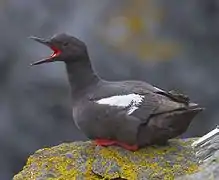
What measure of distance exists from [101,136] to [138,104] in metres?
0.28

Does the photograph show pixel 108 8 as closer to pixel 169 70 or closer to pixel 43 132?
pixel 169 70

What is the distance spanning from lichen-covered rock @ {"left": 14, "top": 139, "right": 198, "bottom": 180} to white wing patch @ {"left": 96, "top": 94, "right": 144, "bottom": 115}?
0.25 m

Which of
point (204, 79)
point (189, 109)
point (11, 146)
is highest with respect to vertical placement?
point (189, 109)

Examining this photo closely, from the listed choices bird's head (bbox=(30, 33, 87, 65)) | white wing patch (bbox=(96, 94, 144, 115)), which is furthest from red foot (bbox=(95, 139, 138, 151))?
bird's head (bbox=(30, 33, 87, 65))

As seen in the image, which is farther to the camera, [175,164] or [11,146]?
[11,146]

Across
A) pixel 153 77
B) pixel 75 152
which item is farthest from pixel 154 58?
pixel 75 152

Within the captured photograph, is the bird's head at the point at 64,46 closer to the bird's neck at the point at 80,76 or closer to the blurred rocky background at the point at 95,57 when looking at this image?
the bird's neck at the point at 80,76

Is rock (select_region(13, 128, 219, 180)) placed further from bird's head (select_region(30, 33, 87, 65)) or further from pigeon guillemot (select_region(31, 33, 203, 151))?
bird's head (select_region(30, 33, 87, 65))

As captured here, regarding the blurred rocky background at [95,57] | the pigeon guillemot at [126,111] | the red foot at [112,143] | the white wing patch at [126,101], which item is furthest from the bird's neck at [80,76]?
the blurred rocky background at [95,57]

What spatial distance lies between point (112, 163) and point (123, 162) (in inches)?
2.5

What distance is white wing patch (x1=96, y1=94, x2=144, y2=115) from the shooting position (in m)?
3.84

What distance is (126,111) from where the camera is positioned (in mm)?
3842

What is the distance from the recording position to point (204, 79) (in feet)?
27.6

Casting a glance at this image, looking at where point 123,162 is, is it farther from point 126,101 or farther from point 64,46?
point 64,46
